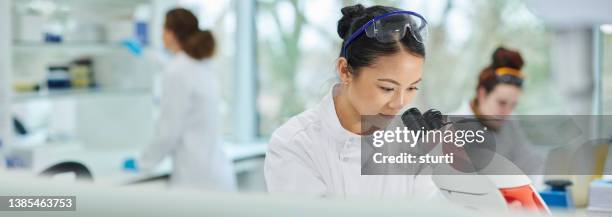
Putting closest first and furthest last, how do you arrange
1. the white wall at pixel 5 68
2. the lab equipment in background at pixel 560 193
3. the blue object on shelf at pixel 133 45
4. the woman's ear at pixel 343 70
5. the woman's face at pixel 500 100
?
the woman's ear at pixel 343 70
the lab equipment in background at pixel 560 193
the woman's face at pixel 500 100
the white wall at pixel 5 68
the blue object on shelf at pixel 133 45

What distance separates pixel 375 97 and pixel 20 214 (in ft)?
1.69

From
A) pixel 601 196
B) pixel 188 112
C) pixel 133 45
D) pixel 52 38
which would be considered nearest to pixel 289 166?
pixel 601 196

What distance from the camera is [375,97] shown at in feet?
2.94

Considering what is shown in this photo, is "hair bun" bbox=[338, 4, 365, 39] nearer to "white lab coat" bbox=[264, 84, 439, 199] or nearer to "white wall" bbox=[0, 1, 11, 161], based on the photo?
"white lab coat" bbox=[264, 84, 439, 199]

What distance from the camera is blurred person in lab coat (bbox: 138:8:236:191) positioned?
2652 millimetres

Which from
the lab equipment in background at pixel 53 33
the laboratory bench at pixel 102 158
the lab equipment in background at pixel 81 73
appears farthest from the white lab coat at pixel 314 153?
the lab equipment in background at pixel 81 73

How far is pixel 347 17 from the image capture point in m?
0.94

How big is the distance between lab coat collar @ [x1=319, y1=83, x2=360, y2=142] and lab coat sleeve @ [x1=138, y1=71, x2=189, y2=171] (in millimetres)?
1692

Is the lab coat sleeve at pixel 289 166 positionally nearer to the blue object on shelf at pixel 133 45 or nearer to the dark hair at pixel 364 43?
the dark hair at pixel 364 43

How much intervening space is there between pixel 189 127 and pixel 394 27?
1908mm

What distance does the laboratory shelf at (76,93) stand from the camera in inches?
105

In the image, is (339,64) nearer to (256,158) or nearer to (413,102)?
(413,102)

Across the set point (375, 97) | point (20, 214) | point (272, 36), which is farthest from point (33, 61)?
point (20, 214)

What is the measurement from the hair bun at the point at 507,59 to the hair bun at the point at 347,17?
1.20m
